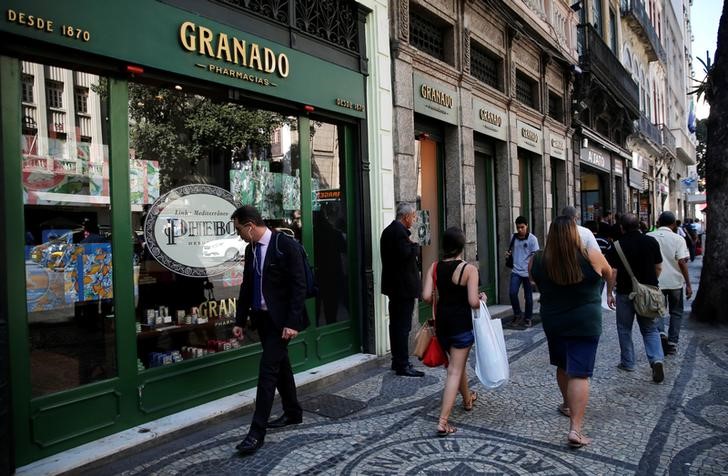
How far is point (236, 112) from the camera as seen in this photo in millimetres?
5270

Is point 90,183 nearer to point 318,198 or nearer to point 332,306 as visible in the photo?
point 318,198

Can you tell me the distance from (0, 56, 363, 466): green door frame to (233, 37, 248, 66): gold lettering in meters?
1.13

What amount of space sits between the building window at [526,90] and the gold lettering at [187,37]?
8.77 metres

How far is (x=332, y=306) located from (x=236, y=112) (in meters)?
2.46

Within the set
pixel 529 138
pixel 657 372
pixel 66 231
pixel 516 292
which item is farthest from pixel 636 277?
pixel 529 138

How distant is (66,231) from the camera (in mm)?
3930

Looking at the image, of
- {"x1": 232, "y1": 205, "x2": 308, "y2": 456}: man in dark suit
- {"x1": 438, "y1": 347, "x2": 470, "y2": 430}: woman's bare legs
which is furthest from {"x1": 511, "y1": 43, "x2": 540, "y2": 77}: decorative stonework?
{"x1": 232, "y1": 205, "x2": 308, "y2": 456}: man in dark suit

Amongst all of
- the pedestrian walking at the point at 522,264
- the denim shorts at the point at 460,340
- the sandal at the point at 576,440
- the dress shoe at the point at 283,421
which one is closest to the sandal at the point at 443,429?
the denim shorts at the point at 460,340

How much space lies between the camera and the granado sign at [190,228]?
463 centimetres

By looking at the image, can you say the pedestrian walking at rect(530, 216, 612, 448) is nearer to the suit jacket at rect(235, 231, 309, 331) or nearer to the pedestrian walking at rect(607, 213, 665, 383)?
the pedestrian walking at rect(607, 213, 665, 383)

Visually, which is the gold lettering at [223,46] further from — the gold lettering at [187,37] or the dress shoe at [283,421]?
the dress shoe at [283,421]

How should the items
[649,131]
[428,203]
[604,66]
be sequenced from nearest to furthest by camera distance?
1. [428,203]
2. [604,66]
3. [649,131]

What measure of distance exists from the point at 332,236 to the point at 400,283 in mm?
1044

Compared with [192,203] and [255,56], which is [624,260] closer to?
[255,56]
